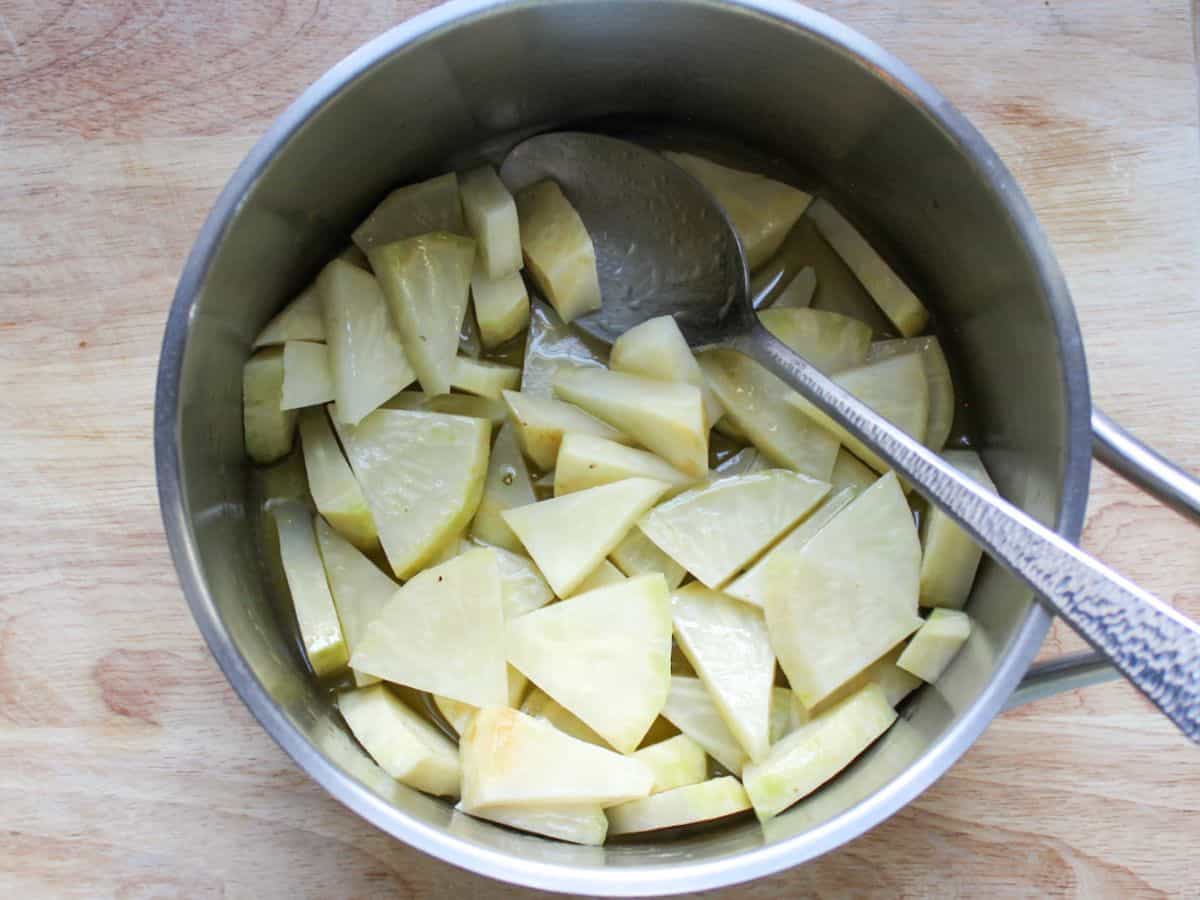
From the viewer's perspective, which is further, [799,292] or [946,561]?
[799,292]

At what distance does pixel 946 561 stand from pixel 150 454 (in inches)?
31.5

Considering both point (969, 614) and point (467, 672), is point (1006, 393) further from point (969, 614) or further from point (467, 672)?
point (467, 672)

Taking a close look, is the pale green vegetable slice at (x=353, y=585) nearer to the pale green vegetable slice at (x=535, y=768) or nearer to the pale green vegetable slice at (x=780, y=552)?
the pale green vegetable slice at (x=535, y=768)

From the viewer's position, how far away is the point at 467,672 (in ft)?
3.17

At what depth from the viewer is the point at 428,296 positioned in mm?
1039

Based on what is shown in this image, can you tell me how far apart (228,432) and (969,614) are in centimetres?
75

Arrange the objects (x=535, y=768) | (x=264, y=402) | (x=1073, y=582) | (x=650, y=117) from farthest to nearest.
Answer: (x=650, y=117)
(x=264, y=402)
(x=535, y=768)
(x=1073, y=582)

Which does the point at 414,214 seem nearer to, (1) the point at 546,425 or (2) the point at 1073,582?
(1) the point at 546,425

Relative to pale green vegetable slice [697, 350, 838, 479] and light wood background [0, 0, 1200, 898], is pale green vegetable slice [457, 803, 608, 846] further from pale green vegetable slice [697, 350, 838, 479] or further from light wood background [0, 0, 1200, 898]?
pale green vegetable slice [697, 350, 838, 479]

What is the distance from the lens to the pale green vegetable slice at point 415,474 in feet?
3.35

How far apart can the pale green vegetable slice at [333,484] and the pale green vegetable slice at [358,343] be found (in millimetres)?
35

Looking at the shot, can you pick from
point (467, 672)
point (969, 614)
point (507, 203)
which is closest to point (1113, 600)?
point (969, 614)

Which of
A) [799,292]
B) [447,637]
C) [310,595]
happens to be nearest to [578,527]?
[447,637]

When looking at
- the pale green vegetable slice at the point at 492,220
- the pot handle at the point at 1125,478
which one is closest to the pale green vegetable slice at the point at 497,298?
the pale green vegetable slice at the point at 492,220
